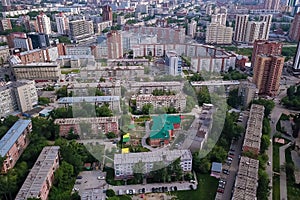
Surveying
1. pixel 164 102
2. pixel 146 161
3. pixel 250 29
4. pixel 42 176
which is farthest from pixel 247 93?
pixel 250 29

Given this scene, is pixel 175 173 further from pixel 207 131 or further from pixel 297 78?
pixel 297 78

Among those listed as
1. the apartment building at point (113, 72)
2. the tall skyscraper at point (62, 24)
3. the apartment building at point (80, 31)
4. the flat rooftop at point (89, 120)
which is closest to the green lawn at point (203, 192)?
the flat rooftop at point (89, 120)

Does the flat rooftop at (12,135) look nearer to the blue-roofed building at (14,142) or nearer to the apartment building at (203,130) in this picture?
the blue-roofed building at (14,142)

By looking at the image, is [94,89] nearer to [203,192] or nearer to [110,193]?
[110,193]

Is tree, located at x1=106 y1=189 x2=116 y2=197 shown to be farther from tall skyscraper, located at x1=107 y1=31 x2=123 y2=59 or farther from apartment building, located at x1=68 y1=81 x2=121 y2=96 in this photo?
tall skyscraper, located at x1=107 y1=31 x2=123 y2=59

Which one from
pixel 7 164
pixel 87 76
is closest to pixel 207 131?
pixel 7 164
